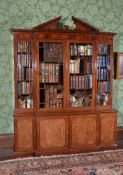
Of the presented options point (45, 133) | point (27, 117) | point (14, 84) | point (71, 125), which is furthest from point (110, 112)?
A: point (14, 84)

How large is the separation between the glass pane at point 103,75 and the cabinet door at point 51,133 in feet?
2.69

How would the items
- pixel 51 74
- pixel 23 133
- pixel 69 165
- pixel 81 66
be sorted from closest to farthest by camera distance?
pixel 69 165, pixel 23 133, pixel 51 74, pixel 81 66

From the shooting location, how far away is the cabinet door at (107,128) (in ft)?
14.0

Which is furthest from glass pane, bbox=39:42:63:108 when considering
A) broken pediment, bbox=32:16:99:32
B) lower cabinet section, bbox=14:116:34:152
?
lower cabinet section, bbox=14:116:34:152

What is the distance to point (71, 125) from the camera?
4.10m

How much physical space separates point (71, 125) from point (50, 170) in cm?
93

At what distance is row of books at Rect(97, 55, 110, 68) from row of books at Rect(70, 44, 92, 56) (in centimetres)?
22

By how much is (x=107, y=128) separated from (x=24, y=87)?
5.54 ft

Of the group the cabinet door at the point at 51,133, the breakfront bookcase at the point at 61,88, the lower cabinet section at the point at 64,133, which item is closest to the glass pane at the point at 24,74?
the breakfront bookcase at the point at 61,88

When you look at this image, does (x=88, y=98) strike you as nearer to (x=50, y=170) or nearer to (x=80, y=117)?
(x=80, y=117)

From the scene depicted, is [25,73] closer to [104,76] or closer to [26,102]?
[26,102]

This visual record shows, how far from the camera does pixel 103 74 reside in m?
4.28

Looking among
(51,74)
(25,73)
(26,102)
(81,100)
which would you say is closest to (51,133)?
(26,102)

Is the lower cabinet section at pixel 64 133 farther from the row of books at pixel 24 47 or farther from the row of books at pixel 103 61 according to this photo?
the row of books at pixel 24 47
